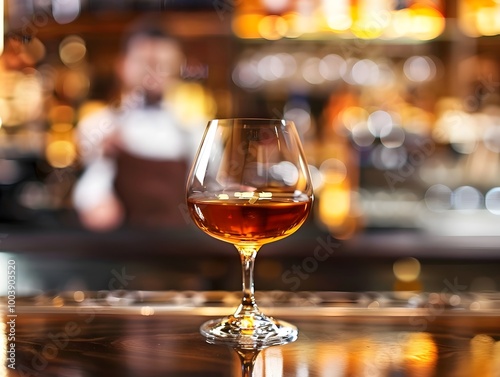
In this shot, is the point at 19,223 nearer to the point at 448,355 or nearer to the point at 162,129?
the point at 162,129

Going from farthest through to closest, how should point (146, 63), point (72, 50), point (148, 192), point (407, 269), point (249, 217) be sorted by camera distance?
point (72, 50) < point (146, 63) < point (148, 192) < point (407, 269) < point (249, 217)

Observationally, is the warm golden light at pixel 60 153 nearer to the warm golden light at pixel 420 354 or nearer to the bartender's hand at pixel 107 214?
the bartender's hand at pixel 107 214

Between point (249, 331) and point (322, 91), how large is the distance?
2692 mm

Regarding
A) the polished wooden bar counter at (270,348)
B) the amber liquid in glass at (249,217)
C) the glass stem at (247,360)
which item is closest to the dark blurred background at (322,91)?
the polished wooden bar counter at (270,348)

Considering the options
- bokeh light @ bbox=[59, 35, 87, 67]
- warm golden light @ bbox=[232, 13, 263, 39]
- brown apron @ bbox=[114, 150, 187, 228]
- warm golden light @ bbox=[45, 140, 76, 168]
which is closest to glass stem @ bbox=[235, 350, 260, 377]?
brown apron @ bbox=[114, 150, 187, 228]

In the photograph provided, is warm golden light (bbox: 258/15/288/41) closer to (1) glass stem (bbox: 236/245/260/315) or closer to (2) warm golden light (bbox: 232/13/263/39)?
(2) warm golden light (bbox: 232/13/263/39)

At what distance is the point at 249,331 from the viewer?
0.79 meters

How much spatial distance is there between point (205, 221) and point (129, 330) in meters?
0.15

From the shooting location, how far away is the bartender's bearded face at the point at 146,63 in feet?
10.4

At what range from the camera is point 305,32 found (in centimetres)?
327

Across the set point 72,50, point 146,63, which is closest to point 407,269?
point 146,63

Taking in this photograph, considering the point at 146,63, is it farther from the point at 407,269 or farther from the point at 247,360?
the point at 247,360

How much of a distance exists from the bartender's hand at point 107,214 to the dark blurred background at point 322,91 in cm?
24

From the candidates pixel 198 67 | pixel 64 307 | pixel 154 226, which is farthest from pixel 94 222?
pixel 64 307
